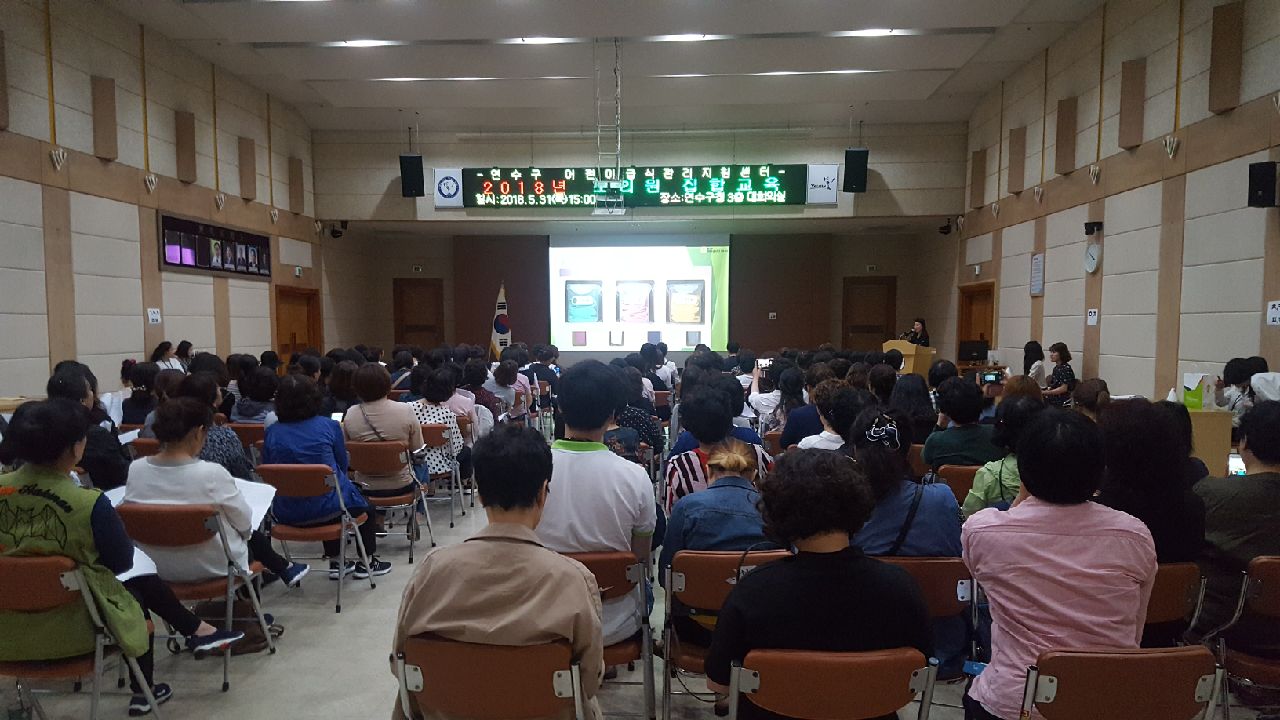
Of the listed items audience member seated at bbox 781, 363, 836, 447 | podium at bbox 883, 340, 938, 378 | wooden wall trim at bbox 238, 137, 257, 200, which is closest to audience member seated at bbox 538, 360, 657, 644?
audience member seated at bbox 781, 363, 836, 447

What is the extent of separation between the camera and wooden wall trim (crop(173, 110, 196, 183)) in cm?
835

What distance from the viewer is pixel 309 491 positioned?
3.45 meters

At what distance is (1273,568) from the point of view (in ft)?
6.89

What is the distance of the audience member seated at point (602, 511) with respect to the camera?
2.29 meters

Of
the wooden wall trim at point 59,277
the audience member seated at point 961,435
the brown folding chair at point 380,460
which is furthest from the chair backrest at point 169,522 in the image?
the wooden wall trim at point 59,277

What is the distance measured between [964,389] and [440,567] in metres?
2.66

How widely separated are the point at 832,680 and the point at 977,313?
1073 cm

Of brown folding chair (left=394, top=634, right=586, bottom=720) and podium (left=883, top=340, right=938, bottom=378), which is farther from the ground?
podium (left=883, top=340, right=938, bottom=378)

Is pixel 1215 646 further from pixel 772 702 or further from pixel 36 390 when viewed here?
pixel 36 390

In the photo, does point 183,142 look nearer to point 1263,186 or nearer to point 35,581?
point 35,581

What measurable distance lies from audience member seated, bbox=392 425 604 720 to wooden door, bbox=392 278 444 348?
Answer: 13199mm

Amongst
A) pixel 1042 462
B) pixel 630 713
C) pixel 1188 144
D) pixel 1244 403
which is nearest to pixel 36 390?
pixel 630 713

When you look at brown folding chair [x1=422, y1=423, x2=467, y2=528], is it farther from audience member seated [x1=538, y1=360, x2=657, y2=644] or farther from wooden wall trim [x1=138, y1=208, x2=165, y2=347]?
wooden wall trim [x1=138, y1=208, x2=165, y2=347]

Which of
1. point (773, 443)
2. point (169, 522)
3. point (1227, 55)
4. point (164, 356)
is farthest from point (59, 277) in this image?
point (1227, 55)
